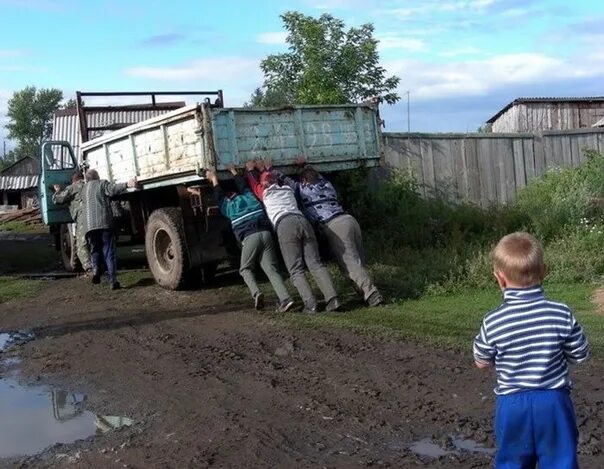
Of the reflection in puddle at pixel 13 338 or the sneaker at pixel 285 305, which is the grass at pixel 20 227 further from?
the sneaker at pixel 285 305

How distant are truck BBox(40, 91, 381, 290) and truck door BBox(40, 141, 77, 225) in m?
1.78

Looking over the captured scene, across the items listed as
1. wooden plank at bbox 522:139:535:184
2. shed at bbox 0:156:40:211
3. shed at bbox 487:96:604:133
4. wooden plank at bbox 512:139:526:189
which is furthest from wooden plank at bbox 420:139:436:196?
shed at bbox 0:156:40:211

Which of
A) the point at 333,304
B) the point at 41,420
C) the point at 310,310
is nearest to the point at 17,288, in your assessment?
the point at 310,310

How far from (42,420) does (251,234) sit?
4098 millimetres

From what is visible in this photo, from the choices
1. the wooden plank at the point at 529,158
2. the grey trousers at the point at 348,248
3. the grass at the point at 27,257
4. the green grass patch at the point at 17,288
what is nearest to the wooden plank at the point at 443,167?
the wooden plank at the point at 529,158

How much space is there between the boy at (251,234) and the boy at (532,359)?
6313mm

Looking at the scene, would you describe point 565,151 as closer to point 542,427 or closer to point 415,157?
point 415,157

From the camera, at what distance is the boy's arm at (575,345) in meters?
3.64

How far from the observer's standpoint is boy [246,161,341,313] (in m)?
9.81

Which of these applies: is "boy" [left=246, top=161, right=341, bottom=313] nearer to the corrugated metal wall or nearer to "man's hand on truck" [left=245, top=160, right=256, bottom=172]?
"man's hand on truck" [left=245, top=160, right=256, bottom=172]

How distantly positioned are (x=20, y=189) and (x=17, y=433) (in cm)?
5381

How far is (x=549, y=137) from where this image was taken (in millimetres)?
16703

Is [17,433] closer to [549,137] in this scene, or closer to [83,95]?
[83,95]

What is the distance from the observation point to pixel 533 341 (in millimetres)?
3645
